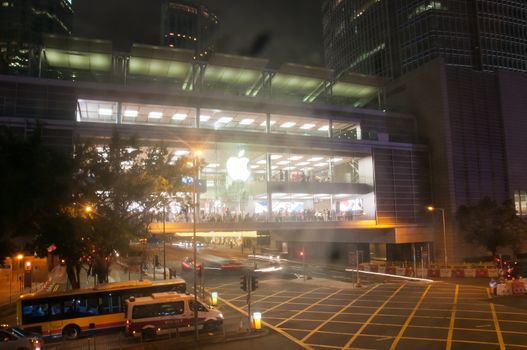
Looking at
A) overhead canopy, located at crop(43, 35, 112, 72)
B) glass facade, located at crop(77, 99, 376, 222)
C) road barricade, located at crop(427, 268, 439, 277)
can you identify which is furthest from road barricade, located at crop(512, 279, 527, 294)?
overhead canopy, located at crop(43, 35, 112, 72)

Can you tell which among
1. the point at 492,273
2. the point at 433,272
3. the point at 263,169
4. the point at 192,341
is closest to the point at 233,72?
the point at 263,169

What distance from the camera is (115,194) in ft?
95.7

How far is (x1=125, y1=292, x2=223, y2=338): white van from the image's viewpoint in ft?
73.2

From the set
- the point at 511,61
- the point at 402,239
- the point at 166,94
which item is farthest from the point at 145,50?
the point at 511,61

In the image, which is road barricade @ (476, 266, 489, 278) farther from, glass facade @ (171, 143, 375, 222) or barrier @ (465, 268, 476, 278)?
glass facade @ (171, 143, 375, 222)

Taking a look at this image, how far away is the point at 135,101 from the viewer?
4806 centimetres

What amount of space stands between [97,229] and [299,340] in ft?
48.8

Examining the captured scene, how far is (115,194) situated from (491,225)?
42.8m

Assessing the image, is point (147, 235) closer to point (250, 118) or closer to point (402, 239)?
point (250, 118)

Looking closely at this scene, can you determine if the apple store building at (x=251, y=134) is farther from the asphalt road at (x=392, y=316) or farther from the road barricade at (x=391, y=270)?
the asphalt road at (x=392, y=316)

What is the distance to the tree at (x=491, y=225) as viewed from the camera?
166ft

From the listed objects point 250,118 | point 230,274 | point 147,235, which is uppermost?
point 250,118

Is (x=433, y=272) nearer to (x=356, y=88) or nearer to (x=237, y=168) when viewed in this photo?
(x=237, y=168)

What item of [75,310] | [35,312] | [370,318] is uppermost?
[35,312]
